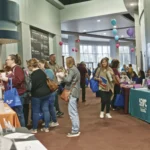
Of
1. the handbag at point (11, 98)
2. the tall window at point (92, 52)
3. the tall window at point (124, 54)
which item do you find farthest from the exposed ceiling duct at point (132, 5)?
the tall window at point (124, 54)

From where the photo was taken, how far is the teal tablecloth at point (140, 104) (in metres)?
5.04

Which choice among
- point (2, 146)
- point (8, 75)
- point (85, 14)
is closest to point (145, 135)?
point (8, 75)

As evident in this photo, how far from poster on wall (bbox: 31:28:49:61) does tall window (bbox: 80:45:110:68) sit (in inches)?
550

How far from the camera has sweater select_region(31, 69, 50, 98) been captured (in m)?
4.31

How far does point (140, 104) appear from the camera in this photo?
536cm

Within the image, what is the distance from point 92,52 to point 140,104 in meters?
22.3

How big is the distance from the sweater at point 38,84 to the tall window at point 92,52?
22116 millimetres

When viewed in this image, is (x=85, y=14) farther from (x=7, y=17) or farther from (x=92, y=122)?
(x=92, y=122)

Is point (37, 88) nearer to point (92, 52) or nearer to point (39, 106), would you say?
point (39, 106)

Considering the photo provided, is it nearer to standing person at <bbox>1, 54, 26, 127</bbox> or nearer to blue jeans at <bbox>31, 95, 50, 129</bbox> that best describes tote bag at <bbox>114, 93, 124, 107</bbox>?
blue jeans at <bbox>31, 95, 50, 129</bbox>

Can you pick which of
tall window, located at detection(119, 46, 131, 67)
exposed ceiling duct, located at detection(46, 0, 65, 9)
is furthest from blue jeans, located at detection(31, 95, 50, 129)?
tall window, located at detection(119, 46, 131, 67)

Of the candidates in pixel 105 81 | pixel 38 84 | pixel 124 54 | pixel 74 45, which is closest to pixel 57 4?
pixel 74 45

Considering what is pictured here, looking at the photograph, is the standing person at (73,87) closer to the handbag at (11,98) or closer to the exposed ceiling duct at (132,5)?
the handbag at (11,98)

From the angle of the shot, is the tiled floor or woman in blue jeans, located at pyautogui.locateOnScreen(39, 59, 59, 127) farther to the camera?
woman in blue jeans, located at pyautogui.locateOnScreen(39, 59, 59, 127)
